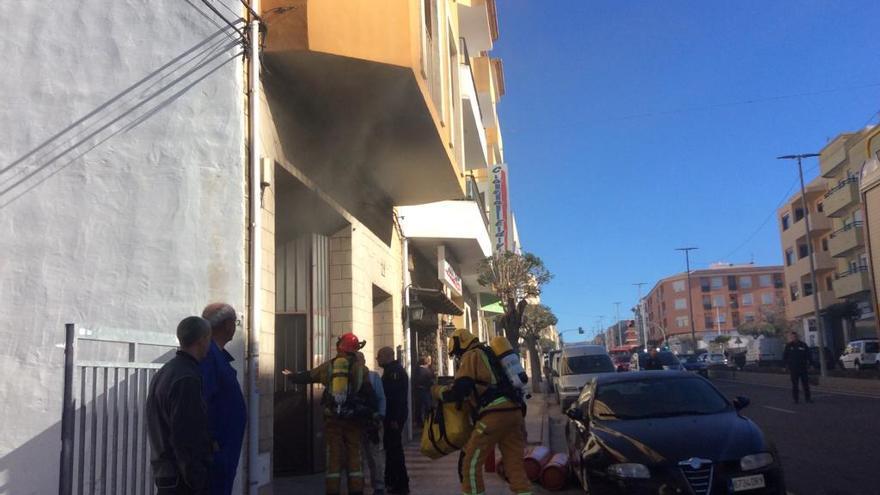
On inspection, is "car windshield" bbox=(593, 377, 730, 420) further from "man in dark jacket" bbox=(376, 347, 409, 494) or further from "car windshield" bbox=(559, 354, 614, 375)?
"car windshield" bbox=(559, 354, 614, 375)

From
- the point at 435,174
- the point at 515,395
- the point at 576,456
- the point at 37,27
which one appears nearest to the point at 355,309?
the point at 435,174

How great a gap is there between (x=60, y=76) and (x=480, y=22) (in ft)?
59.8

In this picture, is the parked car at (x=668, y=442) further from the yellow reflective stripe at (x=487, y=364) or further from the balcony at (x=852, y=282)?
the balcony at (x=852, y=282)

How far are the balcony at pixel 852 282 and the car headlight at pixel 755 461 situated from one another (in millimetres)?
39605

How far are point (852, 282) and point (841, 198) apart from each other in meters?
5.03

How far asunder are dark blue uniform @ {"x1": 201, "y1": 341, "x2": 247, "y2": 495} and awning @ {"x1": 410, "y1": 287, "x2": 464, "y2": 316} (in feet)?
32.2

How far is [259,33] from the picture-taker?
6.94 metres

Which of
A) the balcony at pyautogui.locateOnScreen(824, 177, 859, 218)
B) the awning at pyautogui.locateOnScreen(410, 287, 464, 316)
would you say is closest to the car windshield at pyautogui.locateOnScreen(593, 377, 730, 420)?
the awning at pyautogui.locateOnScreen(410, 287, 464, 316)

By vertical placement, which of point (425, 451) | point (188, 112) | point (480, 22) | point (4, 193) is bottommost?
point (425, 451)

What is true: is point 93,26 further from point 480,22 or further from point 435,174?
point 480,22

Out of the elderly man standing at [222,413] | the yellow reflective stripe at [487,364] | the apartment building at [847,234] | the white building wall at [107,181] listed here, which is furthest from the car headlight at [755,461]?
the apartment building at [847,234]

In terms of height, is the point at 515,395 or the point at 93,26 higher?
the point at 93,26

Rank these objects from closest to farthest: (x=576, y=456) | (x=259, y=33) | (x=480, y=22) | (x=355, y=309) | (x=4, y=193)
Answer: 1. (x=4, y=193)
2. (x=259, y=33)
3. (x=576, y=456)
4. (x=355, y=309)
5. (x=480, y=22)

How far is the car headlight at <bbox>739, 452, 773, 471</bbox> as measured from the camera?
234 inches
